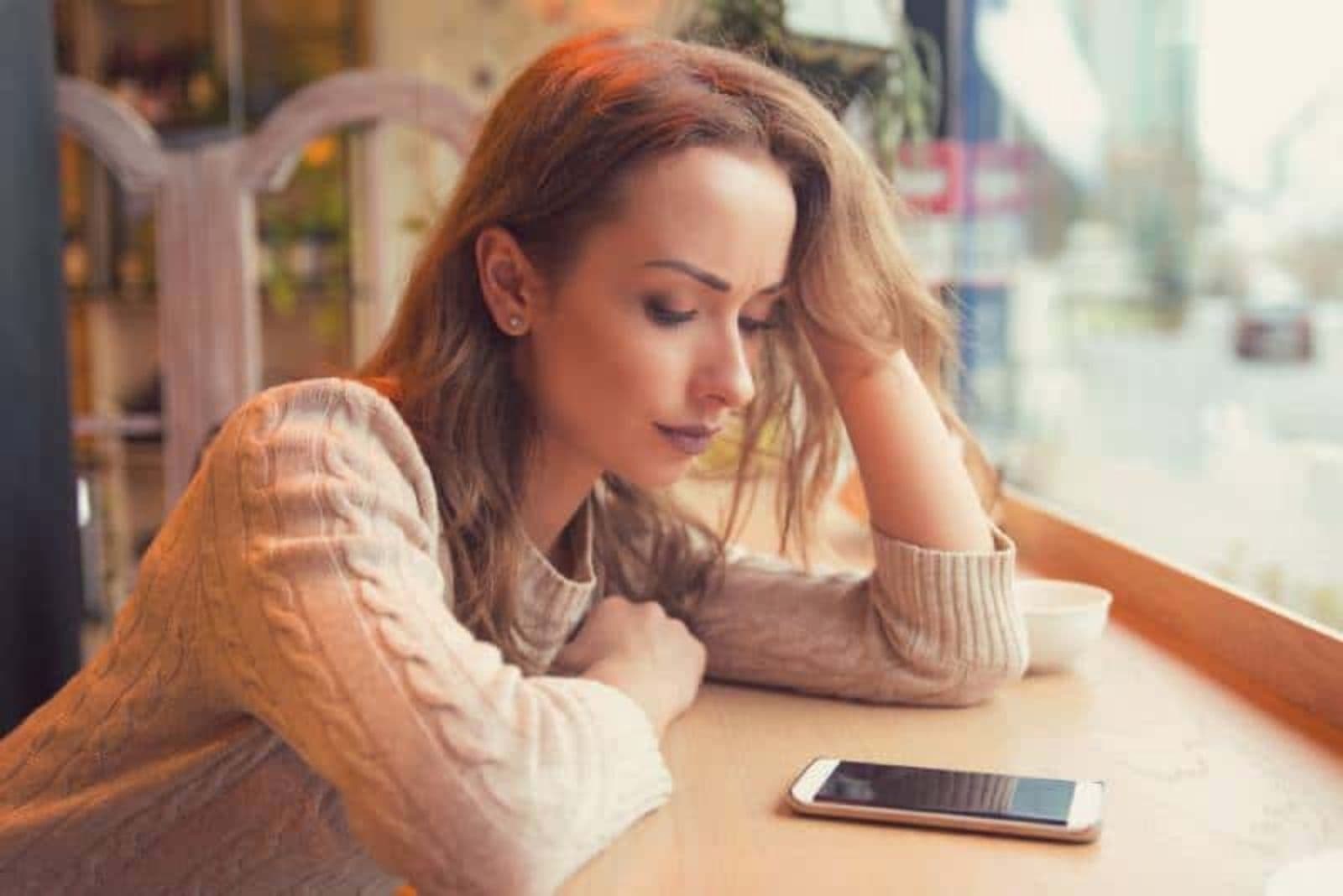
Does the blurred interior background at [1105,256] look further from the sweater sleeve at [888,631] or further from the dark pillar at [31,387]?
the sweater sleeve at [888,631]

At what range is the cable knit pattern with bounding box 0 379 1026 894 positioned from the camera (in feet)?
2.35

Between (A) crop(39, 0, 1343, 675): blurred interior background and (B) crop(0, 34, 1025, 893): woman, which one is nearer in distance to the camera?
(B) crop(0, 34, 1025, 893): woman

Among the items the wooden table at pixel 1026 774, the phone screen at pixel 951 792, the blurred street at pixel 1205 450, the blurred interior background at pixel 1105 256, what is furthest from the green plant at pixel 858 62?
the phone screen at pixel 951 792

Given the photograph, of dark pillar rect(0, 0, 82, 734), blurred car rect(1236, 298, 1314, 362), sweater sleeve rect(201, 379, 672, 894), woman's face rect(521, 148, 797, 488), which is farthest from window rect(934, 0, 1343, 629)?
dark pillar rect(0, 0, 82, 734)

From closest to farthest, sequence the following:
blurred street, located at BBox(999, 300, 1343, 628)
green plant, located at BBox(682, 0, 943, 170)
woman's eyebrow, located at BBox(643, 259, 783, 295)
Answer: woman's eyebrow, located at BBox(643, 259, 783, 295), blurred street, located at BBox(999, 300, 1343, 628), green plant, located at BBox(682, 0, 943, 170)

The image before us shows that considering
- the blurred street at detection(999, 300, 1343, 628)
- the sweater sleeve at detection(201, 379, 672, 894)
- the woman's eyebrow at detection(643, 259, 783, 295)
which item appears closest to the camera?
the sweater sleeve at detection(201, 379, 672, 894)

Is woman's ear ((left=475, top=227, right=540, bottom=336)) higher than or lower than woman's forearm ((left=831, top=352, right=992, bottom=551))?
higher

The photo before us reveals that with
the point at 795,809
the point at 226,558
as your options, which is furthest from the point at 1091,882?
the point at 226,558

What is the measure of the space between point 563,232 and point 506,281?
0.22ft

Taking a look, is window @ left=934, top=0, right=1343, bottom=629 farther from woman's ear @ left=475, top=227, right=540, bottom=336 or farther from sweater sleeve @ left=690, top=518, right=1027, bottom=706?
woman's ear @ left=475, top=227, right=540, bottom=336

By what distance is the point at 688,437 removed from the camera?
38.4 inches

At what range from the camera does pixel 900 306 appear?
114 cm

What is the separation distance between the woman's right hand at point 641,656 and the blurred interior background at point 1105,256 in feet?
1.37

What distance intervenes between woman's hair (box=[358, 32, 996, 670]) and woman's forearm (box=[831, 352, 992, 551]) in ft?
0.13
